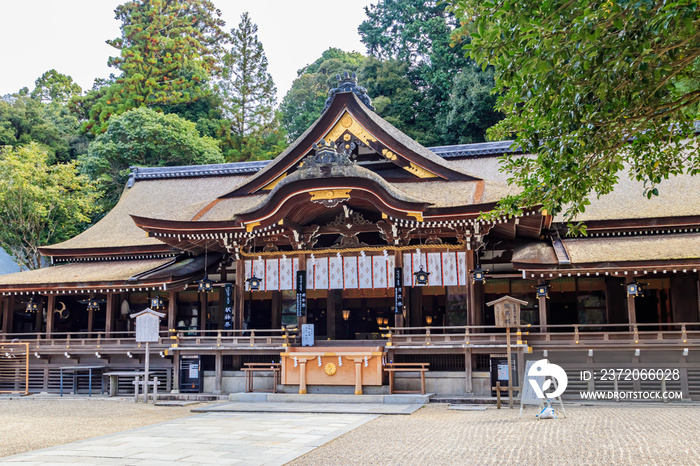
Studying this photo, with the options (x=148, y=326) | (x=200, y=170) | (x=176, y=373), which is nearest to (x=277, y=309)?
(x=176, y=373)

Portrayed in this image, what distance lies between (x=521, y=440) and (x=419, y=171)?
11.1 meters

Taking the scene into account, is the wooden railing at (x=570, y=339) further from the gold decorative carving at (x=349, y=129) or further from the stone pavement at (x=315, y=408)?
the gold decorative carving at (x=349, y=129)

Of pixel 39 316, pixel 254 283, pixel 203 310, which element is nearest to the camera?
pixel 254 283

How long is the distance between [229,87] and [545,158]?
44.7 meters

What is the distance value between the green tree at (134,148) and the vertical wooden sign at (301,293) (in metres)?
20.3

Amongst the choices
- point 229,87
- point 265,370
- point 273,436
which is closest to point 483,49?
point 273,436

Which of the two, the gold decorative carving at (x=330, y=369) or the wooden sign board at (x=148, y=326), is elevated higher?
the wooden sign board at (x=148, y=326)

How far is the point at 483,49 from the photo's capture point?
748 centimetres

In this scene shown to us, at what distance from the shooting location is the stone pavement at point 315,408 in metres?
13.5

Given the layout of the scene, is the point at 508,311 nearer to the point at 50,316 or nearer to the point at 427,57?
the point at 50,316

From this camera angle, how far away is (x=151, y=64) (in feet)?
152

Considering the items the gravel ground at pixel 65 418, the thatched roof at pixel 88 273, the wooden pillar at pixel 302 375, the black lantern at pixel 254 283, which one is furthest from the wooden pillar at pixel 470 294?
the thatched roof at pixel 88 273

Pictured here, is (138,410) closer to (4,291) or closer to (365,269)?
A: (365,269)

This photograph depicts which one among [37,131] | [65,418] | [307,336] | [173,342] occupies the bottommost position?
[65,418]
